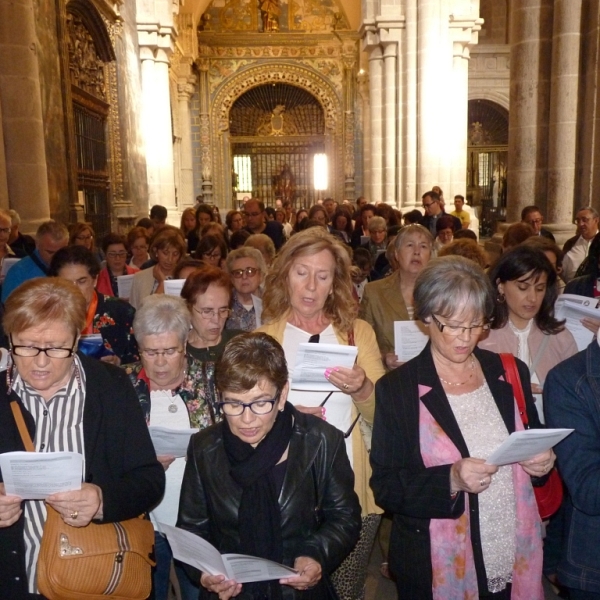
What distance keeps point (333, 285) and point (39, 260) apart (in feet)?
9.19

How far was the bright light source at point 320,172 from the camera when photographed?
25.7 m

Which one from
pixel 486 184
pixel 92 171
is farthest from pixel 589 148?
pixel 486 184

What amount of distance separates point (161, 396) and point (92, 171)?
8.71m

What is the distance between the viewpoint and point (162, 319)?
3.01 metres

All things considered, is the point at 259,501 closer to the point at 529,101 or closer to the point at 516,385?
the point at 516,385

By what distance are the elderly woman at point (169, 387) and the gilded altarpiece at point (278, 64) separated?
21.9 meters

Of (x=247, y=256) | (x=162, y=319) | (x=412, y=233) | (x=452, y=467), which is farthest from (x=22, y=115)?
(x=452, y=467)

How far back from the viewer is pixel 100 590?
2281 millimetres

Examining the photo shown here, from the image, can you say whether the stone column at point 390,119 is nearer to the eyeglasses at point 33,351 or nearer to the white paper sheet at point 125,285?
the white paper sheet at point 125,285

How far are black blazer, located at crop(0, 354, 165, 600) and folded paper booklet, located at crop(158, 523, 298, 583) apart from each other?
10.9 inches

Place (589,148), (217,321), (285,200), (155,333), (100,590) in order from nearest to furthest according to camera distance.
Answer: (100,590) → (155,333) → (217,321) → (589,148) → (285,200)

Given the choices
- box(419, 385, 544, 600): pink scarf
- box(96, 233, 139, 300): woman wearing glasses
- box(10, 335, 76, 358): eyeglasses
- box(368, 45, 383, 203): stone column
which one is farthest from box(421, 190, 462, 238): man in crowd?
box(10, 335, 76, 358): eyeglasses

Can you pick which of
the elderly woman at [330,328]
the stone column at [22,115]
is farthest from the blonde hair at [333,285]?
the stone column at [22,115]

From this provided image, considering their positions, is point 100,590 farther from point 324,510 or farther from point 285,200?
point 285,200
